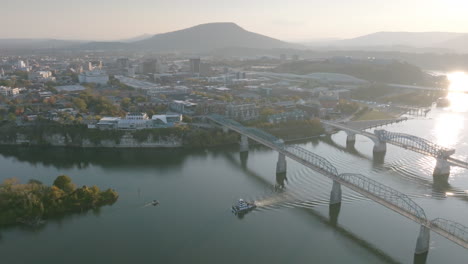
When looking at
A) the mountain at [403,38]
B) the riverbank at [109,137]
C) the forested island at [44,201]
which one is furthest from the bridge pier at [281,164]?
the mountain at [403,38]

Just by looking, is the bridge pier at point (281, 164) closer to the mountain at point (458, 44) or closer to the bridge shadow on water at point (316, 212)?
the bridge shadow on water at point (316, 212)

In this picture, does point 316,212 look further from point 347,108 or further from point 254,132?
point 347,108

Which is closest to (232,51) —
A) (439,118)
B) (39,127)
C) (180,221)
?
(439,118)

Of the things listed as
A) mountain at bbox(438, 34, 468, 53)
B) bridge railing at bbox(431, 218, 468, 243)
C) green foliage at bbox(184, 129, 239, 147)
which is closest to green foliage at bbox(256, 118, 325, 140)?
green foliage at bbox(184, 129, 239, 147)

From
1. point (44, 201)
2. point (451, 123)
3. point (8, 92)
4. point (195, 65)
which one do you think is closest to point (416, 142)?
point (451, 123)

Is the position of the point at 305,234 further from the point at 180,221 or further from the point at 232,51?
the point at 232,51

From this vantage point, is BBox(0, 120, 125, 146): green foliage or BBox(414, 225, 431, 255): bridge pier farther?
BBox(0, 120, 125, 146): green foliage

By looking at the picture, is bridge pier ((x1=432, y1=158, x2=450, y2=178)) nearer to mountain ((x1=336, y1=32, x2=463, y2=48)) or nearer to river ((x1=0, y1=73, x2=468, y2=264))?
river ((x1=0, y1=73, x2=468, y2=264))
